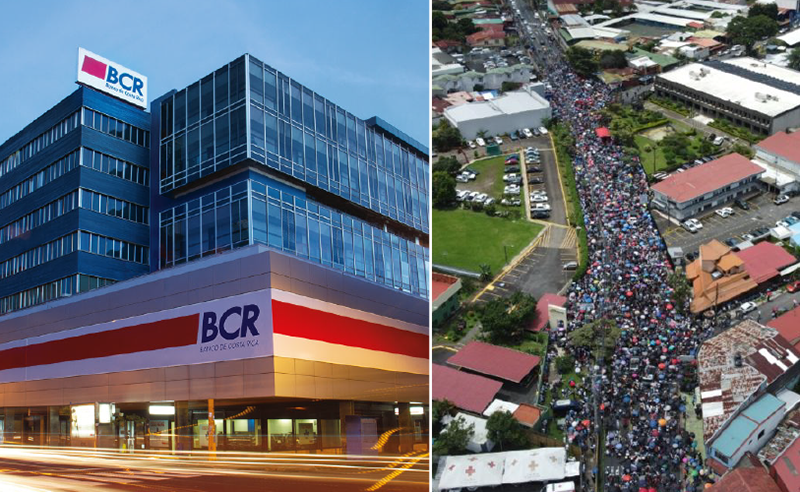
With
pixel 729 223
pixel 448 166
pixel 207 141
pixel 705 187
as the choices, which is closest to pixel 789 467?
pixel 729 223

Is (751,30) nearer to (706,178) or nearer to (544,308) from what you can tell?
(706,178)

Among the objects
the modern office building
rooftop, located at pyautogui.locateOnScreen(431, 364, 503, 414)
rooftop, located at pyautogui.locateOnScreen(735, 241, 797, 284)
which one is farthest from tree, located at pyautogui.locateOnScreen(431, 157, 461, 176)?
rooftop, located at pyautogui.locateOnScreen(431, 364, 503, 414)

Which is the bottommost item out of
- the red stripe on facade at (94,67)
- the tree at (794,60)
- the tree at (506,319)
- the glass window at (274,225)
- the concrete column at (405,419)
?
the concrete column at (405,419)

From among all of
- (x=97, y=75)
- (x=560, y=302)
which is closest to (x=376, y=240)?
(x=560, y=302)

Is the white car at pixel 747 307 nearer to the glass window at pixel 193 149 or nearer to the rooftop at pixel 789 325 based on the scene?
the rooftop at pixel 789 325

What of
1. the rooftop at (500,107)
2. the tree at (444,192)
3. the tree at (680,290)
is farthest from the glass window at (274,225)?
the rooftop at (500,107)

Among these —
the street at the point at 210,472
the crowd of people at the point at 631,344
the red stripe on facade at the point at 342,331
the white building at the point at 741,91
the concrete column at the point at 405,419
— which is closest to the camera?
the street at the point at 210,472
